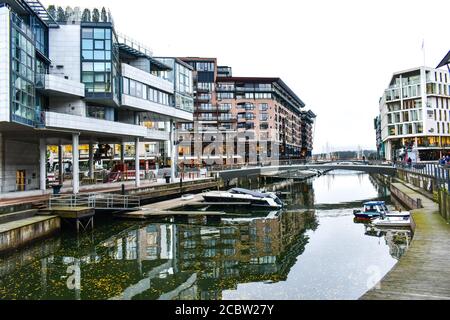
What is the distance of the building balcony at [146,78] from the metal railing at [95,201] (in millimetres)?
15307

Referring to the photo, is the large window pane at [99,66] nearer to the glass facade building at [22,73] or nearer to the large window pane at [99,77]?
the large window pane at [99,77]

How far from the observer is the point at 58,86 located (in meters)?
35.1

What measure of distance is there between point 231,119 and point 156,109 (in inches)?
3188

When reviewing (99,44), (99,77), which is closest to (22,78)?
(99,77)

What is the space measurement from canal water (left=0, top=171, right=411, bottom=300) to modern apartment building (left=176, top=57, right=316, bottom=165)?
90097mm

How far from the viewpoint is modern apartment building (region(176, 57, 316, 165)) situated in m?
124

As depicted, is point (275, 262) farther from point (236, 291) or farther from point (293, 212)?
point (293, 212)

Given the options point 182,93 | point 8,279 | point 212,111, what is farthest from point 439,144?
point 8,279

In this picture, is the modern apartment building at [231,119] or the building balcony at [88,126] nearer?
the building balcony at [88,126]

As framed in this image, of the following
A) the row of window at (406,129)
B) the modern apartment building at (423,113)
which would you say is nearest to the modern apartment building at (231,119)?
the row of window at (406,129)

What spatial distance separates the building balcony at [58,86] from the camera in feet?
111

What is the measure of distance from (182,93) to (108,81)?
803 inches

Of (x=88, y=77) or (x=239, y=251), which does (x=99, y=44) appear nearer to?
(x=88, y=77)

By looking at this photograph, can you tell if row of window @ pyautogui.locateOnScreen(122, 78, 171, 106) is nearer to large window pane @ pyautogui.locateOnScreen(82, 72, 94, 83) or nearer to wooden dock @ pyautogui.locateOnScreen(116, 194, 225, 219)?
large window pane @ pyautogui.locateOnScreen(82, 72, 94, 83)
